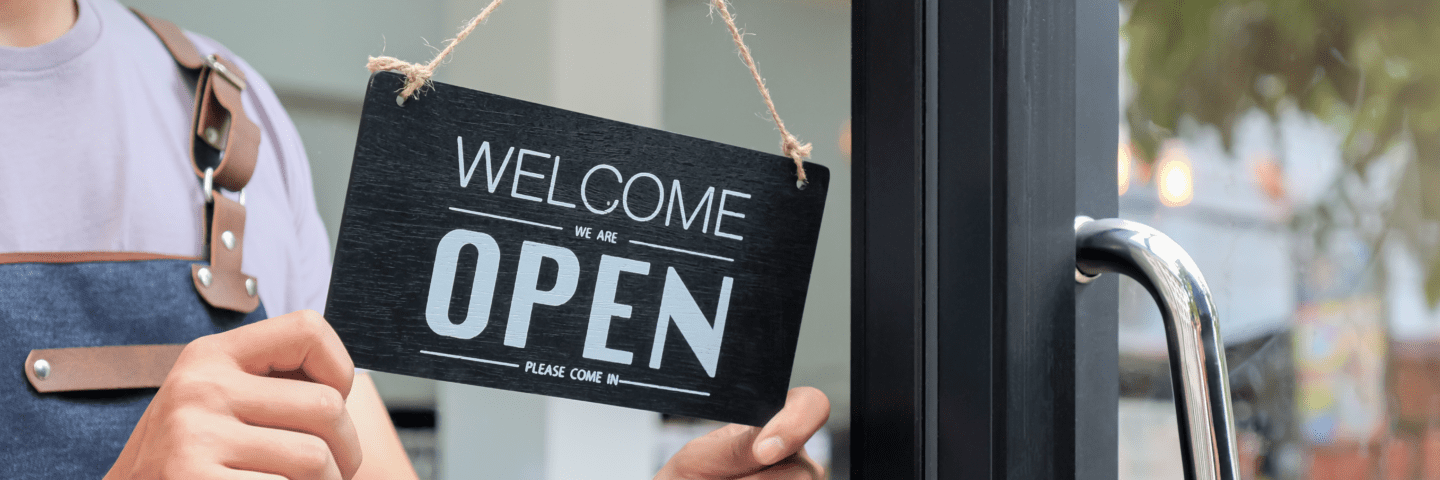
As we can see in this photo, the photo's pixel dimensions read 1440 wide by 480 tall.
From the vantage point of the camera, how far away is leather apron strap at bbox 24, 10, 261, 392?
26.7 inches

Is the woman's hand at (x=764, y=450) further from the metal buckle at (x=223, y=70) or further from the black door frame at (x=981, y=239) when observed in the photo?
the metal buckle at (x=223, y=70)

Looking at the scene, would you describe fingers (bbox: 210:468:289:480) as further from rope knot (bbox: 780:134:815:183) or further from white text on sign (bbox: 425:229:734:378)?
rope knot (bbox: 780:134:815:183)

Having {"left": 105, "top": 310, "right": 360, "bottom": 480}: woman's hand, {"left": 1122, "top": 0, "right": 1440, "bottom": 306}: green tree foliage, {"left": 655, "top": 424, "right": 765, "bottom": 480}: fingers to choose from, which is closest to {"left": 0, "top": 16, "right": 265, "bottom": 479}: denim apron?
{"left": 105, "top": 310, "right": 360, "bottom": 480}: woman's hand

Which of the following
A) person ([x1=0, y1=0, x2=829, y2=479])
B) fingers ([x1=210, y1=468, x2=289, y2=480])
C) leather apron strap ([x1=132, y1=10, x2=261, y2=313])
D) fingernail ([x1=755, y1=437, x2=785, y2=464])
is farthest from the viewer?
leather apron strap ([x1=132, y1=10, x2=261, y2=313])

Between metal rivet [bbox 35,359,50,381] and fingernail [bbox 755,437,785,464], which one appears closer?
fingernail [bbox 755,437,785,464]

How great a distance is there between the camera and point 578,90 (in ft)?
2.30

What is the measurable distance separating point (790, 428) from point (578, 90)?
13.9 inches

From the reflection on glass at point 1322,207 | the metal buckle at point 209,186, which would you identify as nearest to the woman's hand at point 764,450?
the reflection on glass at point 1322,207

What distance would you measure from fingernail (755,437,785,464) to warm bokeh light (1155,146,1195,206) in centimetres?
35

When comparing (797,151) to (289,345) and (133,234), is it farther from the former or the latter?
(133,234)

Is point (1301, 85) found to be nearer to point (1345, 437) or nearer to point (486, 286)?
point (1345, 437)

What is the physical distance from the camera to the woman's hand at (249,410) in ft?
1.17

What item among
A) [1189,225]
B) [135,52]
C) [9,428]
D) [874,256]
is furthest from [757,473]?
[135,52]

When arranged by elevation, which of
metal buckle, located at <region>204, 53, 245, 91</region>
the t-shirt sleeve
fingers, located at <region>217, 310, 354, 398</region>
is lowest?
fingers, located at <region>217, 310, 354, 398</region>
